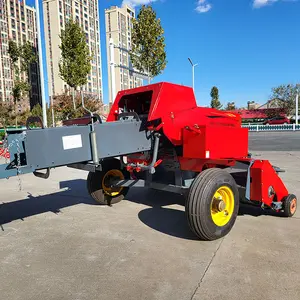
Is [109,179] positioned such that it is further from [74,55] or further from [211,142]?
[74,55]

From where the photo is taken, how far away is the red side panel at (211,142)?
385 centimetres

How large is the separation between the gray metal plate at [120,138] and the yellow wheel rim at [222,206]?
1.12 metres

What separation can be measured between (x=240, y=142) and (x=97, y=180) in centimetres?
249

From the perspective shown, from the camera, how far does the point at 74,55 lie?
18312 millimetres

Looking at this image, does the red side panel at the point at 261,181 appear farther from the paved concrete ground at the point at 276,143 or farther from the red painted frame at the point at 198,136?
the paved concrete ground at the point at 276,143

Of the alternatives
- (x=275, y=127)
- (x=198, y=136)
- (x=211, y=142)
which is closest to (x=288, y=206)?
(x=211, y=142)

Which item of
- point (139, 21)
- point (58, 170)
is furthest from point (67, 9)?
point (58, 170)

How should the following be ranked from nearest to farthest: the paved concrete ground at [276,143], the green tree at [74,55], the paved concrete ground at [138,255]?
the paved concrete ground at [138,255], the paved concrete ground at [276,143], the green tree at [74,55]

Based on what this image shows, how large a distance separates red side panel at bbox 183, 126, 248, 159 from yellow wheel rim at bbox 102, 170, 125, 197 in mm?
1780

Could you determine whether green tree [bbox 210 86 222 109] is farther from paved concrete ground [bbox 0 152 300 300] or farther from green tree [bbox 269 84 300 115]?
paved concrete ground [bbox 0 152 300 300]

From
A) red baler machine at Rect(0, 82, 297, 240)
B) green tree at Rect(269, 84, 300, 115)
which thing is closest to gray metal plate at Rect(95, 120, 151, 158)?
red baler machine at Rect(0, 82, 297, 240)

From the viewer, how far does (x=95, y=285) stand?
2.72 m

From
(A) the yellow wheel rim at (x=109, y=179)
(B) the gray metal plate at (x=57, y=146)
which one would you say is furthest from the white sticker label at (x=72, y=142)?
(A) the yellow wheel rim at (x=109, y=179)

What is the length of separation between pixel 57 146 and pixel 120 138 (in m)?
0.81
